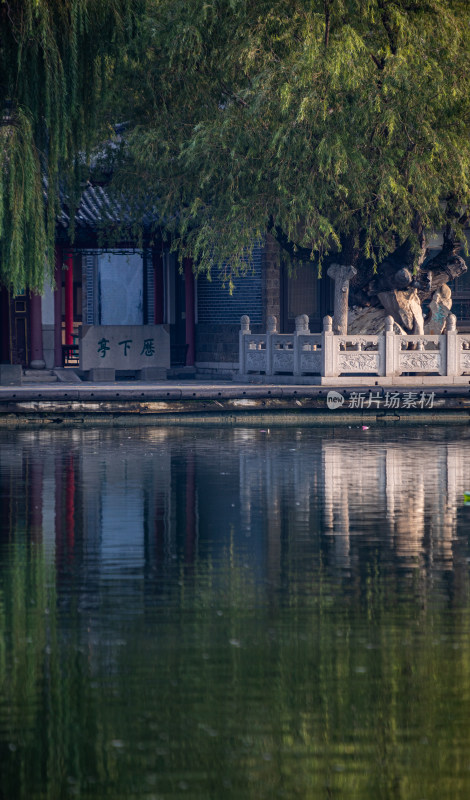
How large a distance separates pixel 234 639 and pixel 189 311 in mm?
25317

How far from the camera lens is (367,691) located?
5.68 metres

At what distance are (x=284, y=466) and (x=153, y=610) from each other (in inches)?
308

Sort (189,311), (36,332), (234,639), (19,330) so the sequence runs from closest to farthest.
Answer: (234,639)
(36,332)
(19,330)
(189,311)

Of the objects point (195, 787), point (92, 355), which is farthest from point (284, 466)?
point (92, 355)

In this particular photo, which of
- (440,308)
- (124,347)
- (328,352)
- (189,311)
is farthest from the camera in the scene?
(189,311)

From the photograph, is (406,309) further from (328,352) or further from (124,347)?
(124,347)

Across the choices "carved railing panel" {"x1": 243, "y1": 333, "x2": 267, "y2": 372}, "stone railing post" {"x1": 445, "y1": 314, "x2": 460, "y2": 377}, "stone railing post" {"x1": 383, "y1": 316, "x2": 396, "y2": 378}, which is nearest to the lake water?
"stone railing post" {"x1": 383, "y1": 316, "x2": 396, "y2": 378}

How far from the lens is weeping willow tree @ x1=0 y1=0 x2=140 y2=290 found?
19.9m

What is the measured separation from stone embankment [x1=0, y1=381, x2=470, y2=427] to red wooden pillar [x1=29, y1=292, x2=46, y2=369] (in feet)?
19.5

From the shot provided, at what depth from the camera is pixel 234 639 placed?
260 inches

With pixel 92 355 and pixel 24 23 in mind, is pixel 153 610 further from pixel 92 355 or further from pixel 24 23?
pixel 92 355

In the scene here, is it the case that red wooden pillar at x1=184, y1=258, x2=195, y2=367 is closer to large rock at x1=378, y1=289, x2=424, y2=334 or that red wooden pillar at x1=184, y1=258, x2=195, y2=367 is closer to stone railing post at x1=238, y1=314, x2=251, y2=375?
stone railing post at x1=238, y1=314, x2=251, y2=375
